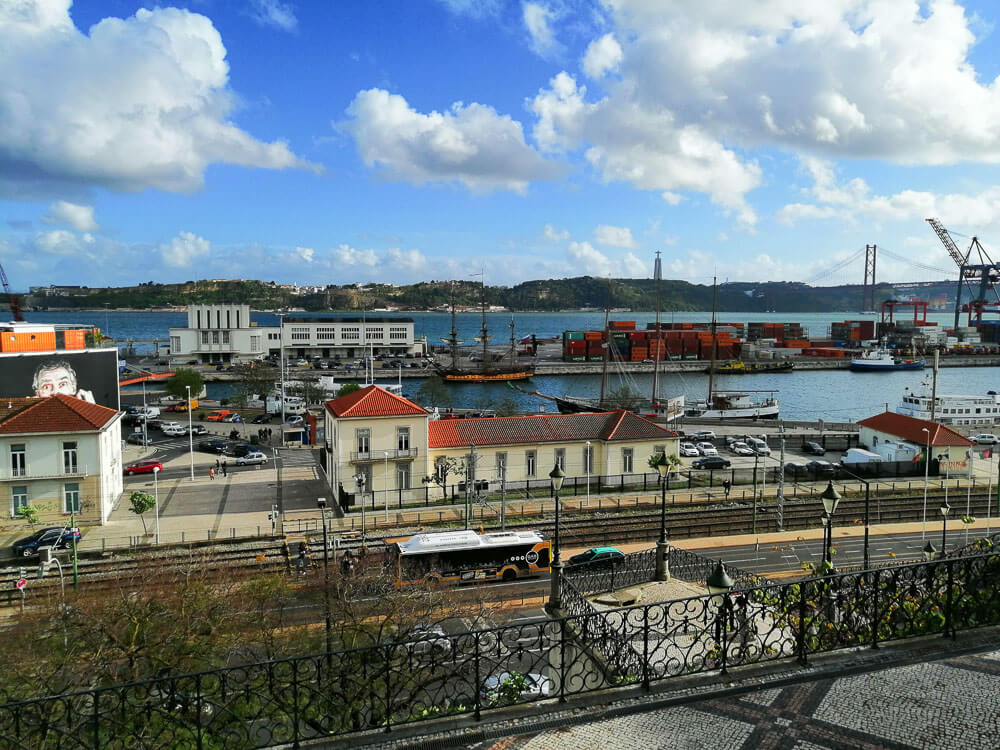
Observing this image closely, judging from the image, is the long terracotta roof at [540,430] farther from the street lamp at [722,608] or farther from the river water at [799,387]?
the river water at [799,387]

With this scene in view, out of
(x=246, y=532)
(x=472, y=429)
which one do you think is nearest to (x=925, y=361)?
(x=472, y=429)

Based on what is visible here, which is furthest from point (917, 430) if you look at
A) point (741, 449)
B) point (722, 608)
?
point (722, 608)

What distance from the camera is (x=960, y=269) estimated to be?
115 m

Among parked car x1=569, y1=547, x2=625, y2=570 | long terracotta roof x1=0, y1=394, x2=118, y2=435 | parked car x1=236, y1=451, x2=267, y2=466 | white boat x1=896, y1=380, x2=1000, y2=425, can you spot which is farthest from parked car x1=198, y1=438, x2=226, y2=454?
white boat x1=896, y1=380, x2=1000, y2=425

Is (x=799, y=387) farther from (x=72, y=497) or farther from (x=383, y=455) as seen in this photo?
(x=72, y=497)

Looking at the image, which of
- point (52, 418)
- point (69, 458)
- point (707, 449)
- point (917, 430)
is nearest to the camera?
point (52, 418)

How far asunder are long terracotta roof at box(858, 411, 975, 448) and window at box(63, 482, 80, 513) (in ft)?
88.9

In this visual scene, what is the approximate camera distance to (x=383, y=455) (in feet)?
70.4

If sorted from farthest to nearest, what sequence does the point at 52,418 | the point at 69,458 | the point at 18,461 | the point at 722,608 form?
the point at 69,458
the point at 52,418
the point at 18,461
the point at 722,608

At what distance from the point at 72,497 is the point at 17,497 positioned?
1.21m

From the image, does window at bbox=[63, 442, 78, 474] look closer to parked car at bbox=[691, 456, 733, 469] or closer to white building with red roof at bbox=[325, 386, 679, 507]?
white building with red roof at bbox=[325, 386, 679, 507]

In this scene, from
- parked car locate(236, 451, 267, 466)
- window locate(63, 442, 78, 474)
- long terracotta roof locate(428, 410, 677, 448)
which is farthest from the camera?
parked car locate(236, 451, 267, 466)

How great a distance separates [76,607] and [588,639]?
7.71 metres

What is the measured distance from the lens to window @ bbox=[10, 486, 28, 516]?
1812cm
